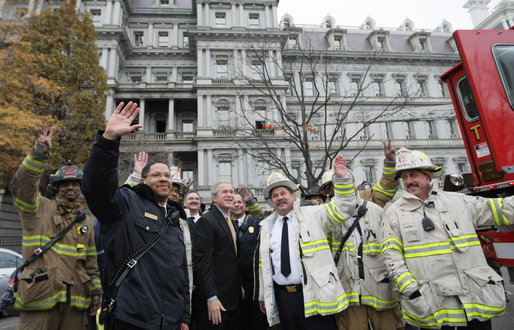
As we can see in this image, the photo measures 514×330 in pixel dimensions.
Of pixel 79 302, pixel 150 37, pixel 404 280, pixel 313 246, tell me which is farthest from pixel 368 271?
pixel 150 37

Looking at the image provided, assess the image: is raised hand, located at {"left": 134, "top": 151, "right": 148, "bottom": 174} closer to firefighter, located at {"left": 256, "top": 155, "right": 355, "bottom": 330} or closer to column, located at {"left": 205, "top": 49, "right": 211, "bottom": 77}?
firefighter, located at {"left": 256, "top": 155, "right": 355, "bottom": 330}

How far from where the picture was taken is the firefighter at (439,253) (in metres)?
2.40

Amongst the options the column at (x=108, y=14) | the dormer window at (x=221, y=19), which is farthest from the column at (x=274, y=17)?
the column at (x=108, y=14)

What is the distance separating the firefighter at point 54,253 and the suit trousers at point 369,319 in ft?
9.87

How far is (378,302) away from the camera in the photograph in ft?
9.70

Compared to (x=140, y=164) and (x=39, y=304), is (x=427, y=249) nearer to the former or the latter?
(x=140, y=164)

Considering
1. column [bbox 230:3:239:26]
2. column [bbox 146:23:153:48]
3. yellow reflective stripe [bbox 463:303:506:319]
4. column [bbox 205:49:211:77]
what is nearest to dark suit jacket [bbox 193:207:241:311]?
yellow reflective stripe [bbox 463:303:506:319]

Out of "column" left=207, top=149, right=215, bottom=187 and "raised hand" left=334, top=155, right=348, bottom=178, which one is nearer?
"raised hand" left=334, top=155, right=348, bottom=178

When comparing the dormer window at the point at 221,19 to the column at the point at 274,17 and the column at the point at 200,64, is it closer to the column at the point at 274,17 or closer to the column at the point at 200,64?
the column at the point at 200,64

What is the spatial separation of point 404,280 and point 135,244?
7.78 ft

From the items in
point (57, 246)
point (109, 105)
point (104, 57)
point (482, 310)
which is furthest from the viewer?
point (104, 57)

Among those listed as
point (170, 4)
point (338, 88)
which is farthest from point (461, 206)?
point (170, 4)

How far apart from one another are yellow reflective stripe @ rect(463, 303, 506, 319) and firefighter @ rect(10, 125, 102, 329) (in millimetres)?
3921

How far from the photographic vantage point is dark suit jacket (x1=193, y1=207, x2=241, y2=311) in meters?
3.19
